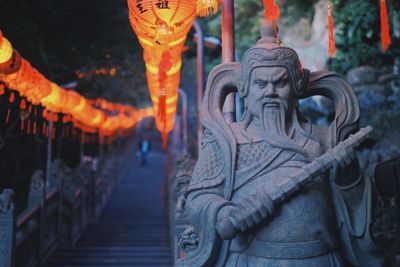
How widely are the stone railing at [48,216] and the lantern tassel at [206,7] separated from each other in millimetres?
2836

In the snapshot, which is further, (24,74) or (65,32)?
(65,32)

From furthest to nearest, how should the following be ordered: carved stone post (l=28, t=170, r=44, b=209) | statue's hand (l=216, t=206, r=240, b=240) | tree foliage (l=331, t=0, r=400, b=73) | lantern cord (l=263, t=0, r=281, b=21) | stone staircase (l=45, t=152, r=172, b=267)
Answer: tree foliage (l=331, t=0, r=400, b=73), stone staircase (l=45, t=152, r=172, b=267), carved stone post (l=28, t=170, r=44, b=209), lantern cord (l=263, t=0, r=281, b=21), statue's hand (l=216, t=206, r=240, b=240)

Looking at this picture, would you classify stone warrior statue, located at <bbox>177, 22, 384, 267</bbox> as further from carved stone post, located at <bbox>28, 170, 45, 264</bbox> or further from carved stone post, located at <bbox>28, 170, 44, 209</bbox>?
carved stone post, located at <bbox>28, 170, 44, 209</bbox>

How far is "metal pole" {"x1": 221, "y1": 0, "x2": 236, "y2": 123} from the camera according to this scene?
14.3 ft

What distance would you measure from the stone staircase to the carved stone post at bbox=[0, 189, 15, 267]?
97.1 inches

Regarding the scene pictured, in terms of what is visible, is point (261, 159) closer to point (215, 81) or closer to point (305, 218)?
point (305, 218)

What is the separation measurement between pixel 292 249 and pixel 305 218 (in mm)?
206

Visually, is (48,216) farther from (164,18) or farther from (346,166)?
(346,166)

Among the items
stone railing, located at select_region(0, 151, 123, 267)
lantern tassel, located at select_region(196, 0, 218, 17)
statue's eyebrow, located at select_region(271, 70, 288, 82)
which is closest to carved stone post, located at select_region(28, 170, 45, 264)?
stone railing, located at select_region(0, 151, 123, 267)

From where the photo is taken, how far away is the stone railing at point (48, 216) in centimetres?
466

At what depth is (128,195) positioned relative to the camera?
15.1m

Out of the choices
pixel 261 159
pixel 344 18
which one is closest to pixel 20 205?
pixel 261 159

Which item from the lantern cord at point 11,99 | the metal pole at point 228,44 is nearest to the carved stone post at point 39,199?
the lantern cord at point 11,99

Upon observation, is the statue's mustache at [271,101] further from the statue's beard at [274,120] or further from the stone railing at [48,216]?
the stone railing at [48,216]
